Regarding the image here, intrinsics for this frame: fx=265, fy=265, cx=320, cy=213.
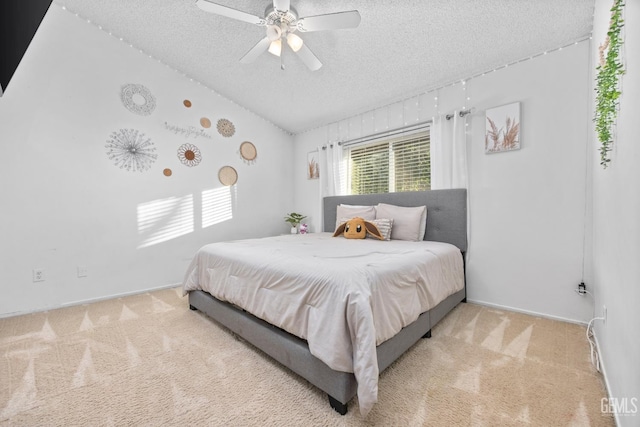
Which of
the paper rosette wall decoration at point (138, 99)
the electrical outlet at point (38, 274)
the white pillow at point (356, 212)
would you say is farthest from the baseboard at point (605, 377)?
the paper rosette wall decoration at point (138, 99)

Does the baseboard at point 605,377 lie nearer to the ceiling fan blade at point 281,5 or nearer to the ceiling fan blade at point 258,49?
the ceiling fan blade at point 281,5

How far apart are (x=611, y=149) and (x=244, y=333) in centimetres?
241

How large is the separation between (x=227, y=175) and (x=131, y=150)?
1.18 m

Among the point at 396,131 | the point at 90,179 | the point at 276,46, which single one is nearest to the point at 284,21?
the point at 276,46

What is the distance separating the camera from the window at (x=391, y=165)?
3.23 meters

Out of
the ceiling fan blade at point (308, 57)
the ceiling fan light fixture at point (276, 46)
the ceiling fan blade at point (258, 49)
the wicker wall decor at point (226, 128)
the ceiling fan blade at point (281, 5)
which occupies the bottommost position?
the wicker wall decor at point (226, 128)

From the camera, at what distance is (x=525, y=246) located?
2443mm

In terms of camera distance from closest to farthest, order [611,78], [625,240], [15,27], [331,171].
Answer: [15,27]
[625,240]
[611,78]
[331,171]

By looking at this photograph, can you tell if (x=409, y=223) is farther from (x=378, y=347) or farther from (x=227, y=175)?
(x=227, y=175)

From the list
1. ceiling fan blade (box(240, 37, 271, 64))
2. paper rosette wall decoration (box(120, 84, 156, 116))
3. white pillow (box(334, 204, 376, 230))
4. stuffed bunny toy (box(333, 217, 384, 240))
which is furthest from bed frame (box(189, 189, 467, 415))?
paper rosette wall decoration (box(120, 84, 156, 116))

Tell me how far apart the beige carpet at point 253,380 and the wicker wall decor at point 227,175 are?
2166 millimetres

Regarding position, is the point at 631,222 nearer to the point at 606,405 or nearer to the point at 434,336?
the point at 606,405

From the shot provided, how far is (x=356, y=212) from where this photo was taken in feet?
10.9

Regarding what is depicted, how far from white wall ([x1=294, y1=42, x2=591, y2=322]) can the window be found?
52 centimetres
